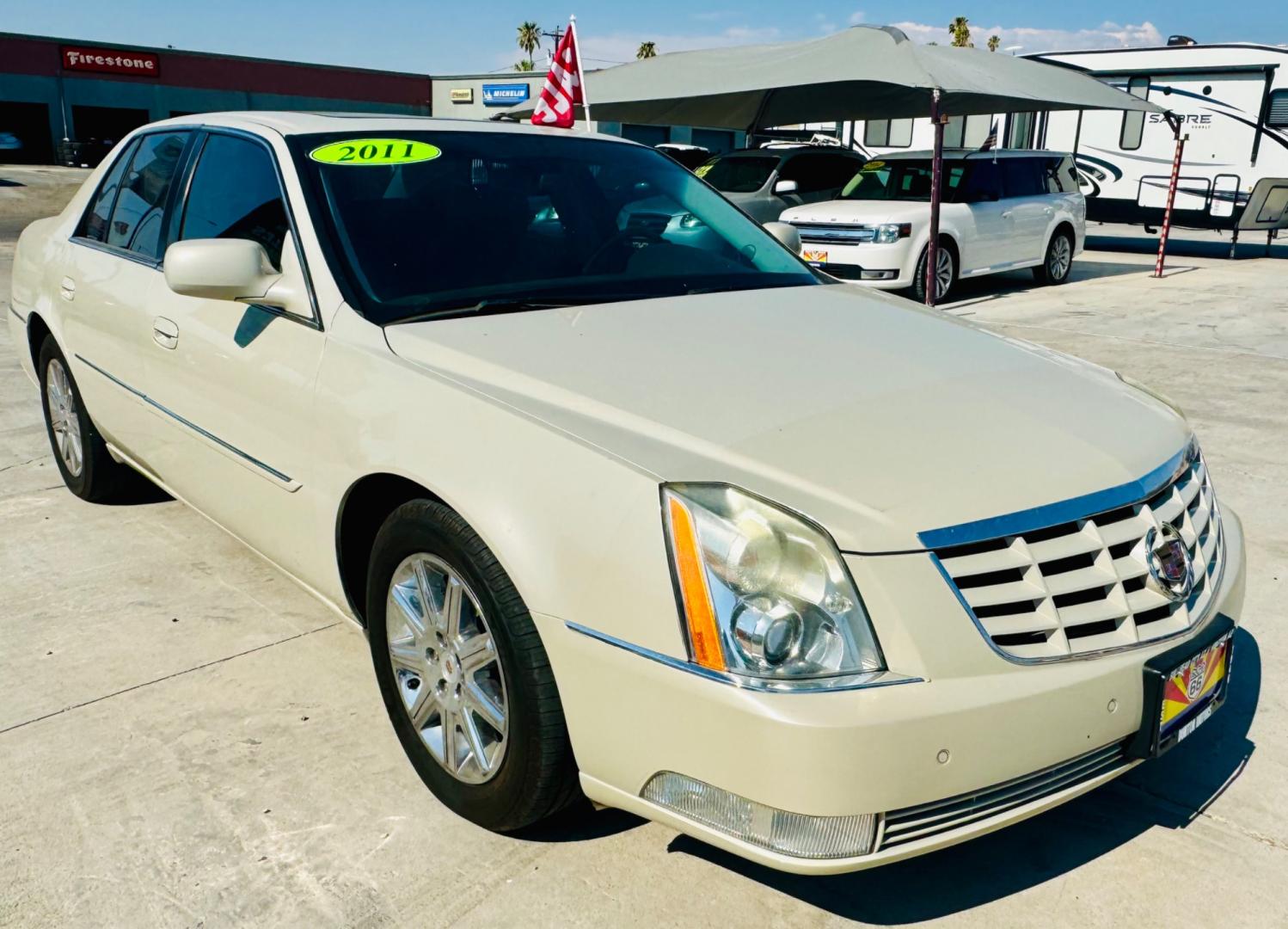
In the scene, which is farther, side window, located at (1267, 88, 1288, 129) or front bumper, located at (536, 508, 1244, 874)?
side window, located at (1267, 88, 1288, 129)

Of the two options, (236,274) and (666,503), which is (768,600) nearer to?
(666,503)

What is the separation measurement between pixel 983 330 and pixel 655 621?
1723mm

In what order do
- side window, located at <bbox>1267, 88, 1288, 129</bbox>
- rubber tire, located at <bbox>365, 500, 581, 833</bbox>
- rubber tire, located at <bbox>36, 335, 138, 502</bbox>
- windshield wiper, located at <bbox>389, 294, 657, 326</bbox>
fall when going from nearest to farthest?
rubber tire, located at <bbox>365, 500, 581, 833</bbox> → windshield wiper, located at <bbox>389, 294, 657, 326</bbox> → rubber tire, located at <bbox>36, 335, 138, 502</bbox> → side window, located at <bbox>1267, 88, 1288, 129</bbox>

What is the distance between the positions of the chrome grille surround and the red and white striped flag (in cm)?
517

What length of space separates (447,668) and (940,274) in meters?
10.2

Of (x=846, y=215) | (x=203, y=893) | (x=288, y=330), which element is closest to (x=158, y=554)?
(x=288, y=330)

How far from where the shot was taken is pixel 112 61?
132ft

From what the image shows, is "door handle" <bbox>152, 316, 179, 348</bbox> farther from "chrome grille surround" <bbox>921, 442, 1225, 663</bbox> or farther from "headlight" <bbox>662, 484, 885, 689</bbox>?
"chrome grille surround" <bbox>921, 442, 1225, 663</bbox>

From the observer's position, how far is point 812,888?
7.68ft

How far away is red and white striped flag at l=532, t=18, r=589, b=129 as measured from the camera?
6738 mm

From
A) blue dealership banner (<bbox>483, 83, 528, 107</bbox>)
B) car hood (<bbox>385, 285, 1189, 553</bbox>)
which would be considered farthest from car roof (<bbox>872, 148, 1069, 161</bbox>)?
blue dealership banner (<bbox>483, 83, 528, 107</bbox>)

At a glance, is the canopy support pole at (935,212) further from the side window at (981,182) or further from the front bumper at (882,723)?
the front bumper at (882,723)

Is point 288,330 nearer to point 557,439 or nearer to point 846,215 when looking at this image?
point 557,439

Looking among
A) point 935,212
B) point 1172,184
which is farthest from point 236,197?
point 1172,184
